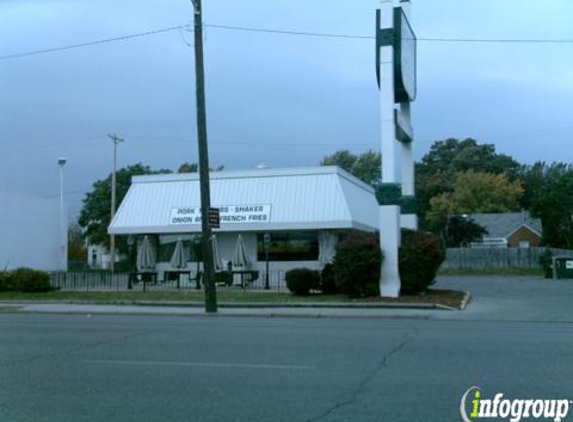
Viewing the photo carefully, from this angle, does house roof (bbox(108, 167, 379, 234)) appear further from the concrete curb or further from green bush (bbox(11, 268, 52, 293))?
the concrete curb

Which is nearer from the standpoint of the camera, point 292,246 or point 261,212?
point 261,212

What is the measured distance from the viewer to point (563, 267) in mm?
38562

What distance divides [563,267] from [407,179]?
16044 millimetres

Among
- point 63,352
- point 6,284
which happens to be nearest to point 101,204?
point 6,284

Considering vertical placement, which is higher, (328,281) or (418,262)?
(418,262)

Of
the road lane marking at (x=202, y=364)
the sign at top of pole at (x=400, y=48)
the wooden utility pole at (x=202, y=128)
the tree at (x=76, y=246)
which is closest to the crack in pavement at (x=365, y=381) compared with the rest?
the road lane marking at (x=202, y=364)

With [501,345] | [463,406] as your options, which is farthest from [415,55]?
[463,406]

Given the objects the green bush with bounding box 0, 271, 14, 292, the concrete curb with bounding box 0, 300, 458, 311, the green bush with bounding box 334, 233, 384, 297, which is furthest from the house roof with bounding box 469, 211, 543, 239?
the concrete curb with bounding box 0, 300, 458, 311

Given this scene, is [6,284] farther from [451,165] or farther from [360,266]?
[451,165]

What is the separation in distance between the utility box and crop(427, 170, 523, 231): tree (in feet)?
118

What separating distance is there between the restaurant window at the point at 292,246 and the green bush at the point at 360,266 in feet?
36.0

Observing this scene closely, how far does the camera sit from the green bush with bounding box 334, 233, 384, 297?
23031 mm

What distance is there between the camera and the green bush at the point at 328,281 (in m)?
25.8

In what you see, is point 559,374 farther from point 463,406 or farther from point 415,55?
point 415,55
